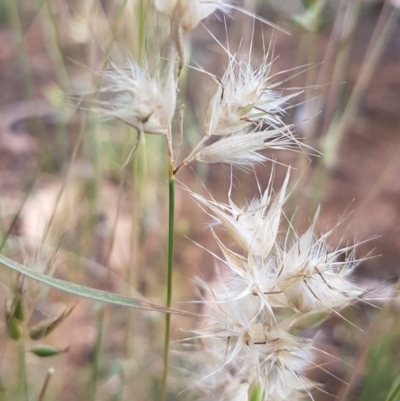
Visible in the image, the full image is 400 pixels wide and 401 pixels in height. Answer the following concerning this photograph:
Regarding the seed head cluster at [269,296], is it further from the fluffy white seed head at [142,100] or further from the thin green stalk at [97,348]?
the thin green stalk at [97,348]

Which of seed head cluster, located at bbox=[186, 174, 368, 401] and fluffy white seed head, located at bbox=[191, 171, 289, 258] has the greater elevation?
fluffy white seed head, located at bbox=[191, 171, 289, 258]

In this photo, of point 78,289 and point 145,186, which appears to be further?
point 145,186

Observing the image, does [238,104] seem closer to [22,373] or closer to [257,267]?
[257,267]

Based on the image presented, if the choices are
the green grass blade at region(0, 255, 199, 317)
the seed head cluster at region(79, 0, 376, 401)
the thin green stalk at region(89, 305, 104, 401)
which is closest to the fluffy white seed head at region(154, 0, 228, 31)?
the seed head cluster at region(79, 0, 376, 401)

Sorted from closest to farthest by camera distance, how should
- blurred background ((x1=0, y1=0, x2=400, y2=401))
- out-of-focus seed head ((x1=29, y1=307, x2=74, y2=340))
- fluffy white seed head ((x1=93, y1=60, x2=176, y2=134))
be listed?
fluffy white seed head ((x1=93, y1=60, x2=176, y2=134)), out-of-focus seed head ((x1=29, y1=307, x2=74, y2=340)), blurred background ((x1=0, y1=0, x2=400, y2=401))

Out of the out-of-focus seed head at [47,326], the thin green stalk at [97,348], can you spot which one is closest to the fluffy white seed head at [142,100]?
the out-of-focus seed head at [47,326]

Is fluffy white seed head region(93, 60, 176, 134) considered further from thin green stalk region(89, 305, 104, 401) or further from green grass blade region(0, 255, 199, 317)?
thin green stalk region(89, 305, 104, 401)

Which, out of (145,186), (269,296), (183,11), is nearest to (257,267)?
(269,296)

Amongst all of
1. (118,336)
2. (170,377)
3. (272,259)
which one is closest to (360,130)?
(118,336)
